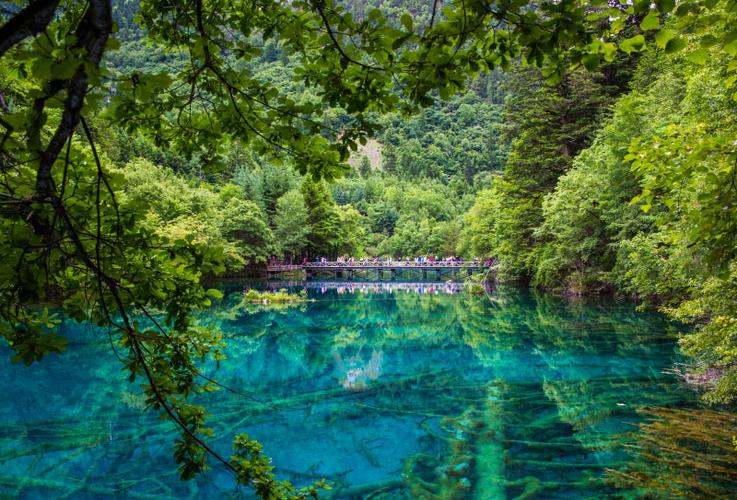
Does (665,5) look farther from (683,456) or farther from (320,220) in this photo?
(320,220)

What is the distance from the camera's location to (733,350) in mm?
5961

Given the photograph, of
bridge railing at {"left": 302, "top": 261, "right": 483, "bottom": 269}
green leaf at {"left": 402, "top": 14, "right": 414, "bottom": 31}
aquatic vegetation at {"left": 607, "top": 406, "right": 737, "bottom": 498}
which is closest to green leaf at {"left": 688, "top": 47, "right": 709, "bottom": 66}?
green leaf at {"left": 402, "top": 14, "right": 414, "bottom": 31}

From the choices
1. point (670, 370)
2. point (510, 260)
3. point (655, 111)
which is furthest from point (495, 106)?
point (670, 370)

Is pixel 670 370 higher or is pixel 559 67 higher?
pixel 559 67

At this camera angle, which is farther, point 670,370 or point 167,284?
point 670,370

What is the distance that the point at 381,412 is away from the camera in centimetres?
865

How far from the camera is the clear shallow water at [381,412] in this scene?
20.1 feet

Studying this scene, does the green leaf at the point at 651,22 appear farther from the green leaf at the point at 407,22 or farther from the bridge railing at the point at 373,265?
the bridge railing at the point at 373,265

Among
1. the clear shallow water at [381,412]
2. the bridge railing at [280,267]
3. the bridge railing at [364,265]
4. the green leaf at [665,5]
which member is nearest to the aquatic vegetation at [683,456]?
the clear shallow water at [381,412]

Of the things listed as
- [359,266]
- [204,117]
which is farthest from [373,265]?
[204,117]

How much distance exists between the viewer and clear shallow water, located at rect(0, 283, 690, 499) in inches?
241

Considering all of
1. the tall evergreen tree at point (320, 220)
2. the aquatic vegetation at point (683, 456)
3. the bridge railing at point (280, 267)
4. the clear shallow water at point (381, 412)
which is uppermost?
the tall evergreen tree at point (320, 220)

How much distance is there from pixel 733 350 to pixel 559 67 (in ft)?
18.1

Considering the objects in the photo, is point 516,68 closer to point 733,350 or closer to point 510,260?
point 510,260
